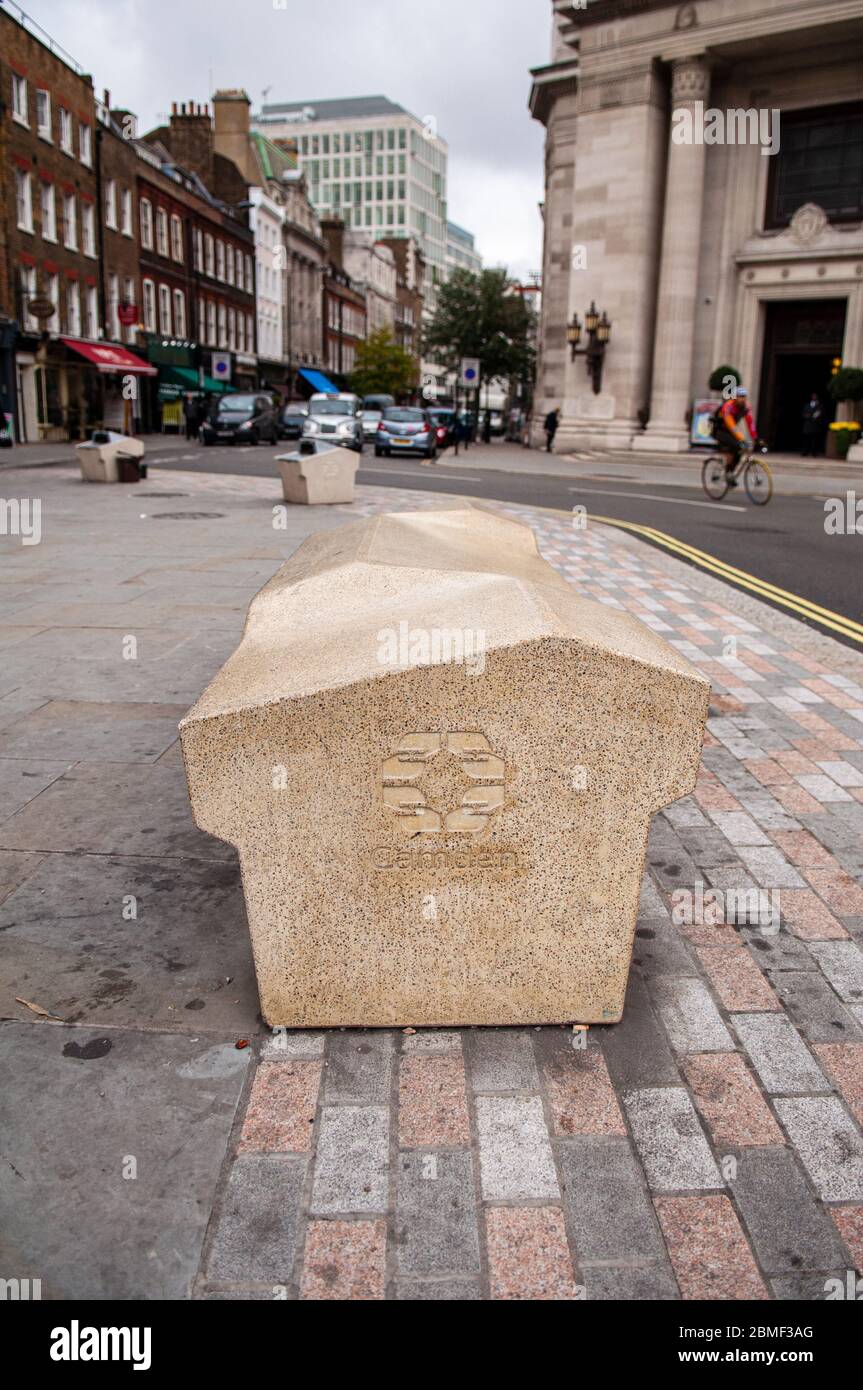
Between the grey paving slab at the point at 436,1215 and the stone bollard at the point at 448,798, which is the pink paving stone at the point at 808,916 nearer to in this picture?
the stone bollard at the point at 448,798

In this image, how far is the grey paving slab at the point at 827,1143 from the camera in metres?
2.35

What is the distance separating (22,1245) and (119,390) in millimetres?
47275

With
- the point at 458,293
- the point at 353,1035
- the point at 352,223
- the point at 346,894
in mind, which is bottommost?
the point at 353,1035

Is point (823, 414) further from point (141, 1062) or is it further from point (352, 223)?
point (352, 223)

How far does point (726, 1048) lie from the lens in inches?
112

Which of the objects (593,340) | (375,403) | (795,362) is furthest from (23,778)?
(375,403)

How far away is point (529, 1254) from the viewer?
7.01 feet

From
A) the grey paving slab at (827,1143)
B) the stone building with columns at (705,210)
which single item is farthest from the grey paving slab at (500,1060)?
the stone building with columns at (705,210)

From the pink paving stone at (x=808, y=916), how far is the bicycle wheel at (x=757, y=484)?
16715mm

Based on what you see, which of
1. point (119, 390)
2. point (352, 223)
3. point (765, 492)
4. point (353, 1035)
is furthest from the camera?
point (352, 223)

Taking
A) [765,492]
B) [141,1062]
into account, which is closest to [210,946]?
[141,1062]

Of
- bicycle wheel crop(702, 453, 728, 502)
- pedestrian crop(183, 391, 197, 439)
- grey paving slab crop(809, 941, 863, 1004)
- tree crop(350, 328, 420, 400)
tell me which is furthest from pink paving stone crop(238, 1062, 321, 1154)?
tree crop(350, 328, 420, 400)

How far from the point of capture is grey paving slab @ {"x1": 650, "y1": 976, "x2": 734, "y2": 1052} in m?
2.88

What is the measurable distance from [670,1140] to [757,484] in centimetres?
1882
